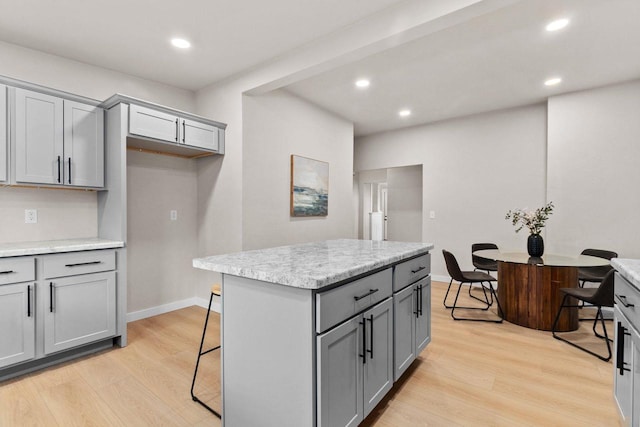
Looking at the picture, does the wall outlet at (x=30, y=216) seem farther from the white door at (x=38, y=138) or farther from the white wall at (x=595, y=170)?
the white wall at (x=595, y=170)

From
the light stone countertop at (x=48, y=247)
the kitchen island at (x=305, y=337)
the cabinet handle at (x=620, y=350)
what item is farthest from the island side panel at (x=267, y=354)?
the light stone countertop at (x=48, y=247)

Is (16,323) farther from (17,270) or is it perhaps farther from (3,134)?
(3,134)

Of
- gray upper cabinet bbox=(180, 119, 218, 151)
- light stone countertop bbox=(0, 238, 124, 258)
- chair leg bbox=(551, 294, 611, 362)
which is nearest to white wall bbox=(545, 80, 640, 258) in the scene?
chair leg bbox=(551, 294, 611, 362)

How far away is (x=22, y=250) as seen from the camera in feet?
7.49

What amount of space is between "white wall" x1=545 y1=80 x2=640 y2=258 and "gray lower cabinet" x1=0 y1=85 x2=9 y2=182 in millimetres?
5798

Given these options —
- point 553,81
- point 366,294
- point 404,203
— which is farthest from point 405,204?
point 366,294

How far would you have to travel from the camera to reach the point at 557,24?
2594 mm

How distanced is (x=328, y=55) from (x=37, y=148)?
8.48 ft

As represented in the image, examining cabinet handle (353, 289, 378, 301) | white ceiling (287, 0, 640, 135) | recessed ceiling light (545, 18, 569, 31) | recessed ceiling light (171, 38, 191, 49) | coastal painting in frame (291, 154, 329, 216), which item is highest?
white ceiling (287, 0, 640, 135)

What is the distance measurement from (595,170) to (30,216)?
6156 millimetres

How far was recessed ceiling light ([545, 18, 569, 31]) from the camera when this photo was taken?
2.54 metres

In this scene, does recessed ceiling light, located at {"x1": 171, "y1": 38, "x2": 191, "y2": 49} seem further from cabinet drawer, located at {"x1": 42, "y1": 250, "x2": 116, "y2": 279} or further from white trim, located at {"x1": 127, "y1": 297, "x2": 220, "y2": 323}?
white trim, located at {"x1": 127, "y1": 297, "x2": 220, "y2": 323}

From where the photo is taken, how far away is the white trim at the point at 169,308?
3.54 m

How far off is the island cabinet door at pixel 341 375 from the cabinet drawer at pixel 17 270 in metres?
2.38
